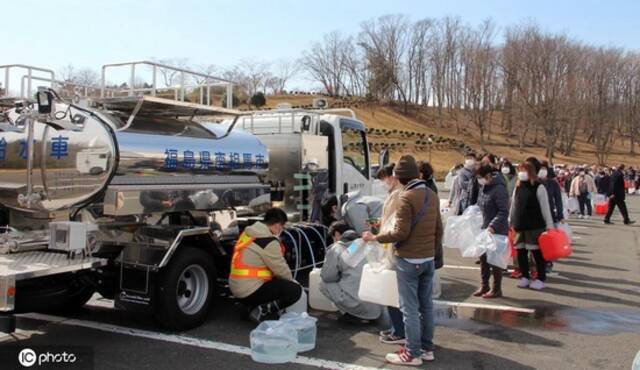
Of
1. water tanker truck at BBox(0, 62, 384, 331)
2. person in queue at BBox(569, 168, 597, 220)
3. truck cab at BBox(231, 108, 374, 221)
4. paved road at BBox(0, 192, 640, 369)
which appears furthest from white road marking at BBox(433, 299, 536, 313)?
person in queue at BBox(569, 168, 597, 220)

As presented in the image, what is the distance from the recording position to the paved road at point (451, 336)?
17.1 ft

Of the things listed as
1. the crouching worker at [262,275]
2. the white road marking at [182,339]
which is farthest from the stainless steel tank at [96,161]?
the white road marking at [182,339]

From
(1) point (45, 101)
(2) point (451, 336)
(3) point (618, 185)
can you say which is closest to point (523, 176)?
(2) point (451, 336)

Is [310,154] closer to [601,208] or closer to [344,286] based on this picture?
[344,286]

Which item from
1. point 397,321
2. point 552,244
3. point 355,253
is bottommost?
point 397,321

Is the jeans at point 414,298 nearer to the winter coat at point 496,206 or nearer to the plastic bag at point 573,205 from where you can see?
the winter coat at point 496,206

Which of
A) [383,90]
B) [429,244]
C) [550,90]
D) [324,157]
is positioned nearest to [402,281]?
[429,244]

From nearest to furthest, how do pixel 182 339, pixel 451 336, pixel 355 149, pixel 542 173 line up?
pixel 182 339, pixel 451 336, pixel 542 173, pixel 355 149

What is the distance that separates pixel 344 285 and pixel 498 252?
2.33 meters

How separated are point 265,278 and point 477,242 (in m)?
3.07

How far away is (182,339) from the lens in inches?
225

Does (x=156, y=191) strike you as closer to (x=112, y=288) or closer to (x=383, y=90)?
(x=112, y=288)

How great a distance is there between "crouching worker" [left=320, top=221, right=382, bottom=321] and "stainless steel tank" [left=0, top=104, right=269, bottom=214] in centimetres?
165

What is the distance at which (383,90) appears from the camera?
86875 millimetres
